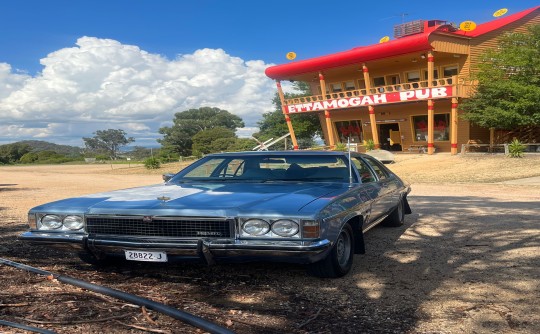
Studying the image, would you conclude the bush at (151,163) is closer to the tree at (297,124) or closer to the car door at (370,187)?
the tree at (297,124)

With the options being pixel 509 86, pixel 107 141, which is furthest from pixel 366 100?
pixel 107 141

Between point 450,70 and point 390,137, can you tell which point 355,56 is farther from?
point 390,137

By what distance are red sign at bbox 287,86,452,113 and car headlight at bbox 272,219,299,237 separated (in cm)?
2733

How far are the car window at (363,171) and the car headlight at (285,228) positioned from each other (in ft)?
6.31

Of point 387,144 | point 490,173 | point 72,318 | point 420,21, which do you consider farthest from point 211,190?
point 387,144

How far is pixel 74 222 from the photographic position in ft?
14.5

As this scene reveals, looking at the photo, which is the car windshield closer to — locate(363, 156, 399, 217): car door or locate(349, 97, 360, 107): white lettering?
locate(363, 156, 399, 217): car door

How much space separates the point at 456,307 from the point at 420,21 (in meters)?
32.0

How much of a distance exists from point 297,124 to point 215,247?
40.5 meters

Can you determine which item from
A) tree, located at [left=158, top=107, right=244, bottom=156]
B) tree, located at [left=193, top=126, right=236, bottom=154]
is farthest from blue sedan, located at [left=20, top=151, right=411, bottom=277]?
tree, located at [left=158, top=107, right=244, bottom=156]

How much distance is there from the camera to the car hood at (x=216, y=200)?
13.1ft

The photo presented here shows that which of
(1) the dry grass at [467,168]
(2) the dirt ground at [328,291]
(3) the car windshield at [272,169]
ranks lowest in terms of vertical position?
(1) the dry grass at [467,168]

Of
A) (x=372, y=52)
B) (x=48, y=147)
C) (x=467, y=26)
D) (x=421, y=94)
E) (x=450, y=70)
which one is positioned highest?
(x=467, y=26)

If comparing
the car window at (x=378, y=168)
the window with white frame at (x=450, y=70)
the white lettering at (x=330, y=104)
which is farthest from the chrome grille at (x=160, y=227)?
the white lettering at (x=330, y=104)
